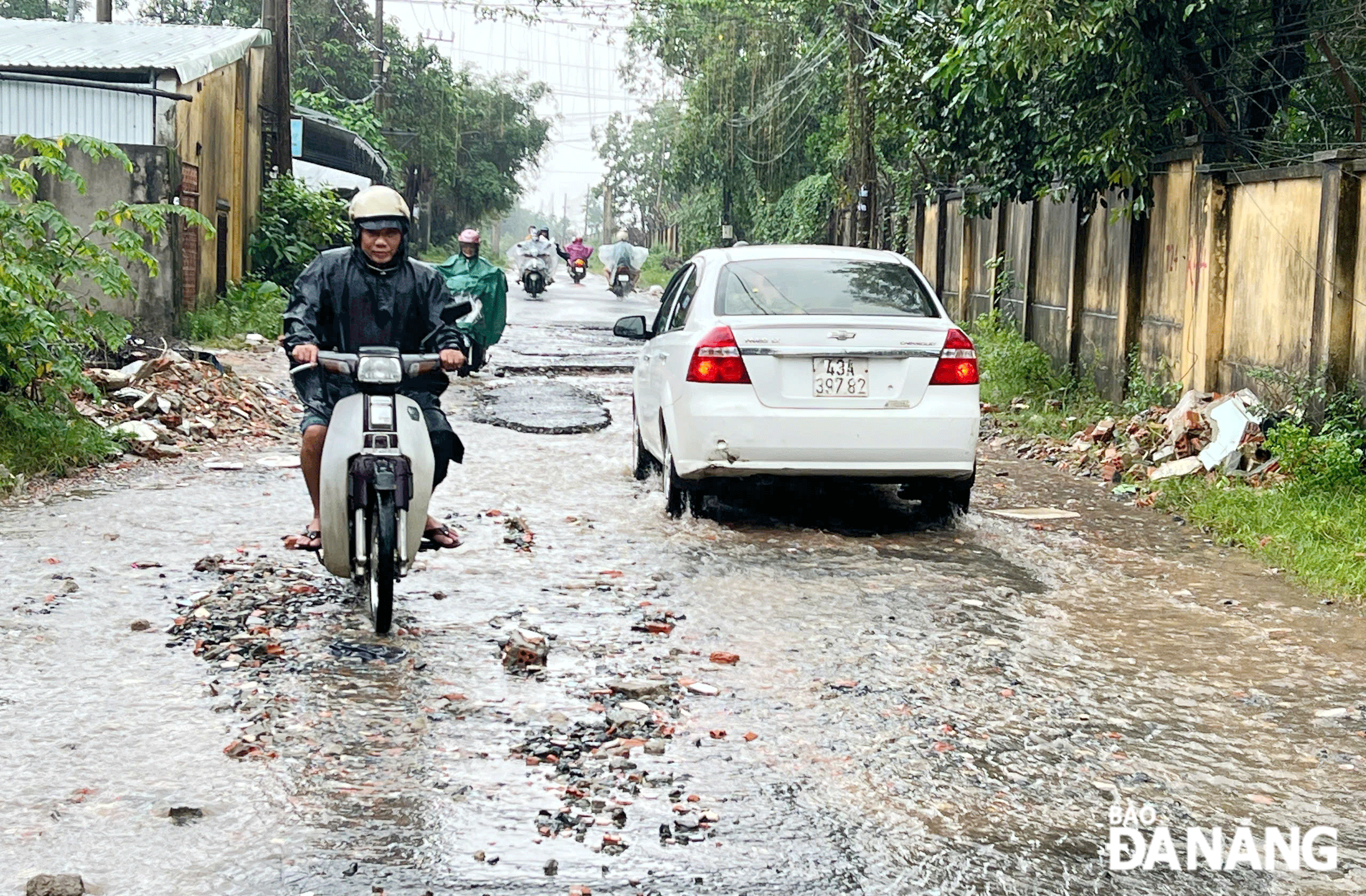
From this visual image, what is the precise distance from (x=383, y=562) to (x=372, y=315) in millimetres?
1192

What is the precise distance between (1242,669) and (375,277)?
3745 mm

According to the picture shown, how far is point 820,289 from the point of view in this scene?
8.59 metres

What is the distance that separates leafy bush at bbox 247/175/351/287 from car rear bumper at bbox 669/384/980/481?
47.0ft

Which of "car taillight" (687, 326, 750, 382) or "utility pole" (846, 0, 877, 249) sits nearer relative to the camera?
"car taillight" (687, 326, 750, 382)

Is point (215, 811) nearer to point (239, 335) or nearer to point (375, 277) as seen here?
point (375, 277)

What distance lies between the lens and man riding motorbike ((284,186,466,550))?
6219 millimetres

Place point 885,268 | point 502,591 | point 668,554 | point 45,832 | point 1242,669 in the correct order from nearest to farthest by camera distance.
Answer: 1. point 45,832
2. point 1242,669
3. point 502,591
4. point 668,554
5. point 885,268

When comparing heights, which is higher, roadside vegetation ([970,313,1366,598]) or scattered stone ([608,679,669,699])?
roadside vegetation ([970,313,1366,598])

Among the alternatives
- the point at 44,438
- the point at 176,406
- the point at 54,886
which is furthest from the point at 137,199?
the point at 54,886

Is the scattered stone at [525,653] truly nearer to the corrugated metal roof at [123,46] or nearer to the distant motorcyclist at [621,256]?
the corrugated metal roof at [123,46]

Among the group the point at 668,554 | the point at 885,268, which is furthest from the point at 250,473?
the point at 885,268

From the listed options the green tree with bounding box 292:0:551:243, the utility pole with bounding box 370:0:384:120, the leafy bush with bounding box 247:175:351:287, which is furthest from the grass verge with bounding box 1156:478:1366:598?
the utility pole with bounding box 370:0:384:120

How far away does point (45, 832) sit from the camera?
3816mm

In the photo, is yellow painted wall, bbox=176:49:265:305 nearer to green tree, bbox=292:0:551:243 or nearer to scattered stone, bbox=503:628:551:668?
scattered stone, bbox=503:628:551:668
